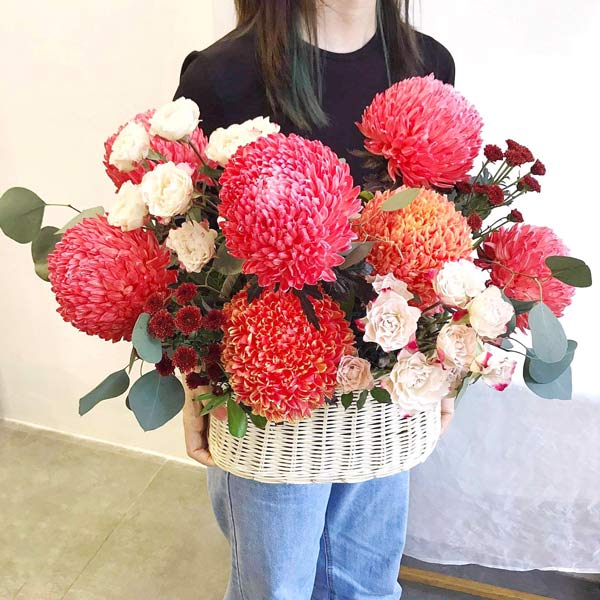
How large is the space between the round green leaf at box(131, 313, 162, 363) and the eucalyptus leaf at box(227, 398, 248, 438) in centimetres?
11

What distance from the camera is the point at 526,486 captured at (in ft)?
3.67

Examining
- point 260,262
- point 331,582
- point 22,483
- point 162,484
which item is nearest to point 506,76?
point 260,262

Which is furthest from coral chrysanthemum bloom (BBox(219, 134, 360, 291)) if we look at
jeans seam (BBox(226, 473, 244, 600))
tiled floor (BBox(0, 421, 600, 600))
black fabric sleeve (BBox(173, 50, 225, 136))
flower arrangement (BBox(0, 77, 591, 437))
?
tiled floor (BBox(0, 421, 600, 600))

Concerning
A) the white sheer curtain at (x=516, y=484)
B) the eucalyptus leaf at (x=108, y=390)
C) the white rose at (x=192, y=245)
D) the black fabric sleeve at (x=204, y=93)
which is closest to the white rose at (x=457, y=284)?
the white rose at (x=192, y=245)

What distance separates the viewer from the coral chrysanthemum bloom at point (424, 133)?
571mm

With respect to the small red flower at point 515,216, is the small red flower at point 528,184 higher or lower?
higher

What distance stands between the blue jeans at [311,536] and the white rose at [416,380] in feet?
1.00

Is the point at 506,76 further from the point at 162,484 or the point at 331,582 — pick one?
the point at 162,484

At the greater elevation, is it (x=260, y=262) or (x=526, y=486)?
(x=260, y=262)

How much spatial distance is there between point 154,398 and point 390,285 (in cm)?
26

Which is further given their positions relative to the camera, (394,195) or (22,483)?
(22,483)

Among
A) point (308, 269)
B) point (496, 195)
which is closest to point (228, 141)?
point (308, 269)

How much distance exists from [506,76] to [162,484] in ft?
4.45

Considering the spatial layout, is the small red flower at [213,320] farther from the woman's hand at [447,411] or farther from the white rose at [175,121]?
the woman's hand at [447,411]
